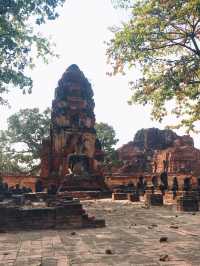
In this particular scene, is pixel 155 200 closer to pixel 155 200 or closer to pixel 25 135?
pixel 155 200

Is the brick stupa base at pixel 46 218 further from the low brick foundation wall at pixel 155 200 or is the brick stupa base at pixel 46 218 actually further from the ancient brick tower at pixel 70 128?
the ancient brick tower at pixel 70 128

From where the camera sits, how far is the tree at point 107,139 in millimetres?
52031

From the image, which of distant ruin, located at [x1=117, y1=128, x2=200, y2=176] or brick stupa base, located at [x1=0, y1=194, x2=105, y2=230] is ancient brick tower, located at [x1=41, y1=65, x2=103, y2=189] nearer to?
distant ruin, located at [x1=117, y1=128, x2=200, y2=176]

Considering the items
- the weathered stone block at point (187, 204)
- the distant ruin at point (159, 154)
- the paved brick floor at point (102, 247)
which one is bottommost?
the paved brick floor at point (102, 247)

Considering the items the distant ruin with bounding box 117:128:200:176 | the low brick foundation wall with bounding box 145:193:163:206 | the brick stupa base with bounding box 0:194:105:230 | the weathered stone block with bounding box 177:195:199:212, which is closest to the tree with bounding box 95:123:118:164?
the distant ruin with bounding box 117:128:200:176

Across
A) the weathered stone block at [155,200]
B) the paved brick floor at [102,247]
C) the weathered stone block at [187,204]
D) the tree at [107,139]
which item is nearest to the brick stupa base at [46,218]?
the paved brick floor at [102,247]

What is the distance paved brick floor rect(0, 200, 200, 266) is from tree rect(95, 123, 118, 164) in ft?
141

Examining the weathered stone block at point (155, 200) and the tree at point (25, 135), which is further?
the tree at point (25, 135)

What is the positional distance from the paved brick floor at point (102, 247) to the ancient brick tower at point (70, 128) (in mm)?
28657

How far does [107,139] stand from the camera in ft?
176

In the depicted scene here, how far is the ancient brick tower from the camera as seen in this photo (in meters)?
38.6

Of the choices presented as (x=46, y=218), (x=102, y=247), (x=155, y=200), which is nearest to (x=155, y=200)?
(x=155, y=200)

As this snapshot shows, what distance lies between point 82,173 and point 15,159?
697 inches

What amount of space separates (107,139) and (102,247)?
47.3 meters
